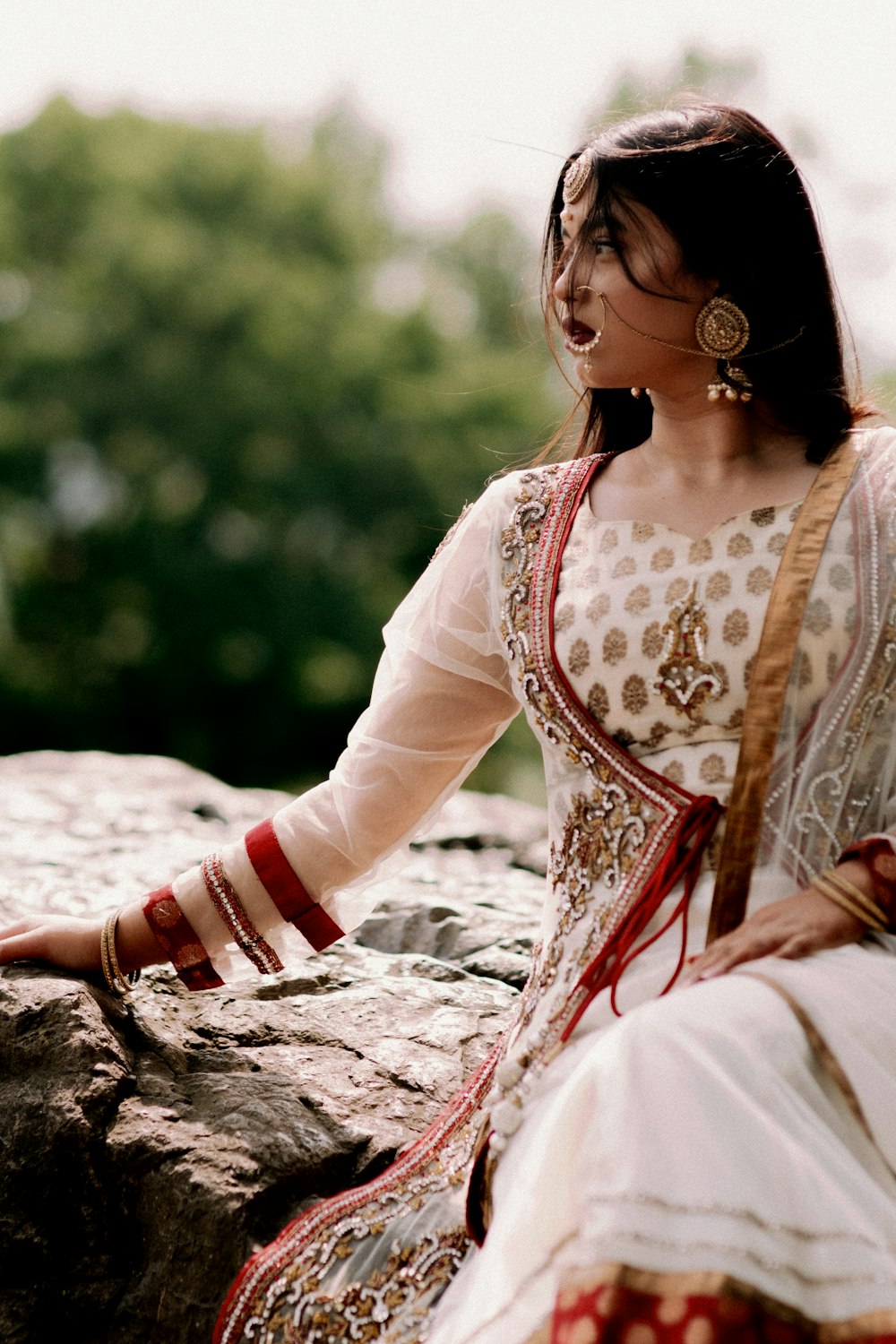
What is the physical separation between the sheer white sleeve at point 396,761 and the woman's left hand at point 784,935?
752mm

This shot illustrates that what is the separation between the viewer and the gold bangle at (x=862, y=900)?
202cm

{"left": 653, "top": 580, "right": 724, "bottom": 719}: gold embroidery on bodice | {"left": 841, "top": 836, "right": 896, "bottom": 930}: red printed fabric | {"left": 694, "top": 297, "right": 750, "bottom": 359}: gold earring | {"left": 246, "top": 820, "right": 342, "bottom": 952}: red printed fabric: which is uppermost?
{"left": 694, "top": 297, "right": 750, "bottom": 359}: gold earring

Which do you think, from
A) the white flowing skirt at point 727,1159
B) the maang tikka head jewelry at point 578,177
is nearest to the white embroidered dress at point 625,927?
the white flowing skirt at point 727,1159

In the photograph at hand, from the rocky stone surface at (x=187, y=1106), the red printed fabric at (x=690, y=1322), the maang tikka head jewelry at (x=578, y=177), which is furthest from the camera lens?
the maang tikka head jewelry at (x=578, y=177)

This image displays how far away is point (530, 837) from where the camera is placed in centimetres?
484

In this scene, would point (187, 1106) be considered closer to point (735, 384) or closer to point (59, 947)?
point (59, 947)

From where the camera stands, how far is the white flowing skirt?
156 cm

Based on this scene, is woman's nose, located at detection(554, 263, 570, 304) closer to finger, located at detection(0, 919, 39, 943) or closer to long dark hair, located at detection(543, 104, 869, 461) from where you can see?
long dark hair, located at detection(543, 104, 869, 461)

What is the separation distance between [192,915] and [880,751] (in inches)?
47.0

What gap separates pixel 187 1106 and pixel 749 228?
5.39 ft

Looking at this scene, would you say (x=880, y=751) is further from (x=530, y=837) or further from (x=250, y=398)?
(x=250, y=398)

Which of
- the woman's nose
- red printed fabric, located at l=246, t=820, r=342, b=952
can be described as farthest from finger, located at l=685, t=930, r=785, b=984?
the woman's nose

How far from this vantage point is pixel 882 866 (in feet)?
6.71

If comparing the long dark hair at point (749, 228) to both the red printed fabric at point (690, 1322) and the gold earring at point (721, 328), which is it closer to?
the gold earring at point (721, 328)
